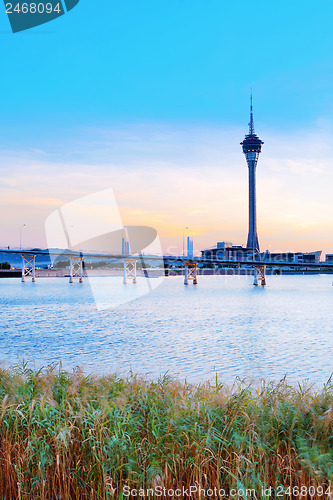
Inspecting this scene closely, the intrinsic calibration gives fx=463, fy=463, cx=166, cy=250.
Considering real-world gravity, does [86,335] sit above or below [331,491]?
below

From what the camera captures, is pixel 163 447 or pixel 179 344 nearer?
pixel 163 447

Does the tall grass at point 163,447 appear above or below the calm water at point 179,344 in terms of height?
above

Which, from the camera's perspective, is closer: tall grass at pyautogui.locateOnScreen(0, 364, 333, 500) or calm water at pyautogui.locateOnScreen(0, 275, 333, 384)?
tall grass at pyautogui.locateOnScreen(0, 364, 333, 500)

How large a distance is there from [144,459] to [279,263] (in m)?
154

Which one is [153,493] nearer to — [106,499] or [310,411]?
[106,499]

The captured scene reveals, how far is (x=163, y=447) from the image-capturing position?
24.3 ft

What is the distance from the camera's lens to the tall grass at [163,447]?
6.75 metres

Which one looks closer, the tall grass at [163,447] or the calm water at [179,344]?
the tall grass at [163,447]

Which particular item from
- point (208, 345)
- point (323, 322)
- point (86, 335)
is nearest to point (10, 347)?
point (86, 335)

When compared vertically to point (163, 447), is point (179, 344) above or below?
below

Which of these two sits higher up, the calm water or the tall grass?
the tall grass

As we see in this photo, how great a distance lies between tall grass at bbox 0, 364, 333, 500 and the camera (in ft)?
22.1

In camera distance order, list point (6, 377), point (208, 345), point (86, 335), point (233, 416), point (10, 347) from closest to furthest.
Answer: point (233, 416)
point (6, 377)
point (10, 347)
point (208, 345)
point (86, 335)

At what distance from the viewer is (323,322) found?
51438 mm
